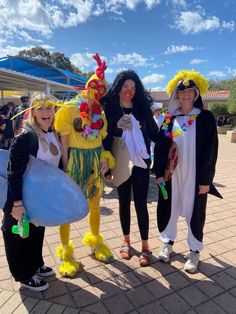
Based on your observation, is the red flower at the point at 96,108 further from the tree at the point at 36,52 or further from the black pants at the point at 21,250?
the tree at the point at 36,52

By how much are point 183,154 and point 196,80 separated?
2.35ft

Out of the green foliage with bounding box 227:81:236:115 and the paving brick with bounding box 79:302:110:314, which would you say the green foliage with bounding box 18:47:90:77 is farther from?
the paving brick with bounding box 79:302:110:314

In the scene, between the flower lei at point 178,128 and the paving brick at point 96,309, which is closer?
the paving brick at point 96,309

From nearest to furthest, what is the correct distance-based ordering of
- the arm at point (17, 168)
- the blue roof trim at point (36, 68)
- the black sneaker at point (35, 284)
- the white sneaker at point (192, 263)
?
the arm at point (17, 168) → the black sneaker at point (35, 284) → the white sneaker at point (192, 263) → the blue roof trim at point (36, 68)

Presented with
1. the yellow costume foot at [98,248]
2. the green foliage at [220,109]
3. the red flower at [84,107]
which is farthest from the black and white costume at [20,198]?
the green foliage at [220,109]

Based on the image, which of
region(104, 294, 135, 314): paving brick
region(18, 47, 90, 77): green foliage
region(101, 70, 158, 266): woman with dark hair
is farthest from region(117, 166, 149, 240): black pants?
region(18, 47, 90, 77): green foliage

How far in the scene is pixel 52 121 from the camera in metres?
2.44

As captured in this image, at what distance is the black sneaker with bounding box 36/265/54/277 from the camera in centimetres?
269

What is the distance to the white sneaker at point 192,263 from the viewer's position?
9.20ft

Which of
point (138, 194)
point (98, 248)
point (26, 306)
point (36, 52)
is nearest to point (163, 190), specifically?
point (138, 194)

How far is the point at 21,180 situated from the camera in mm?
2186

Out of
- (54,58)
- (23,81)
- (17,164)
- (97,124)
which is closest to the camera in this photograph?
(17,164)

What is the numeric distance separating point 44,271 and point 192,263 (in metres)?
1.45

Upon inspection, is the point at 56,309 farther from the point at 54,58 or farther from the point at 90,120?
the point at 54,58
